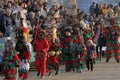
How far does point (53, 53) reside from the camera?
18.2m

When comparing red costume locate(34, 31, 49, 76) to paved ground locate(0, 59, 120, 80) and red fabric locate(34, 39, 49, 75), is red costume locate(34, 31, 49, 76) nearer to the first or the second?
red fabric locate(34, 39, 49, 75)

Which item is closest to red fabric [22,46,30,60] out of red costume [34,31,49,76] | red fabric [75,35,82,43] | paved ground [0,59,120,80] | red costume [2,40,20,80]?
red costume [34,31,49,76]

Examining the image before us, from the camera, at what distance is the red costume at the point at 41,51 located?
56.6 ft

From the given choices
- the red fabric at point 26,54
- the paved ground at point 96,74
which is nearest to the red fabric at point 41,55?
the paved ground at point 96,74

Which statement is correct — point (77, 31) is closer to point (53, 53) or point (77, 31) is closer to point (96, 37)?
point (53, 53)

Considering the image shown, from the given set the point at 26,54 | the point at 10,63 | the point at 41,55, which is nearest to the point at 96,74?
the point at 41,55

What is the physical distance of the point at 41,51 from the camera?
17312 mm

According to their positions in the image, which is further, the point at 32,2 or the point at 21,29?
the point at 32,2

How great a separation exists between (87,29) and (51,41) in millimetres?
2667

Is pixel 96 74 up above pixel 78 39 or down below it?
below

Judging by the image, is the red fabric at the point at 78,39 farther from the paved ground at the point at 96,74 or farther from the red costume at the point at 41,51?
the red costume at the point at 41,51

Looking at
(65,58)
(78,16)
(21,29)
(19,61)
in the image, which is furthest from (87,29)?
(19,61)

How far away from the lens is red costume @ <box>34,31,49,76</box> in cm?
1727

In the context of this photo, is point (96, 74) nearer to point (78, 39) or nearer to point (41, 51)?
point (78, 39)
